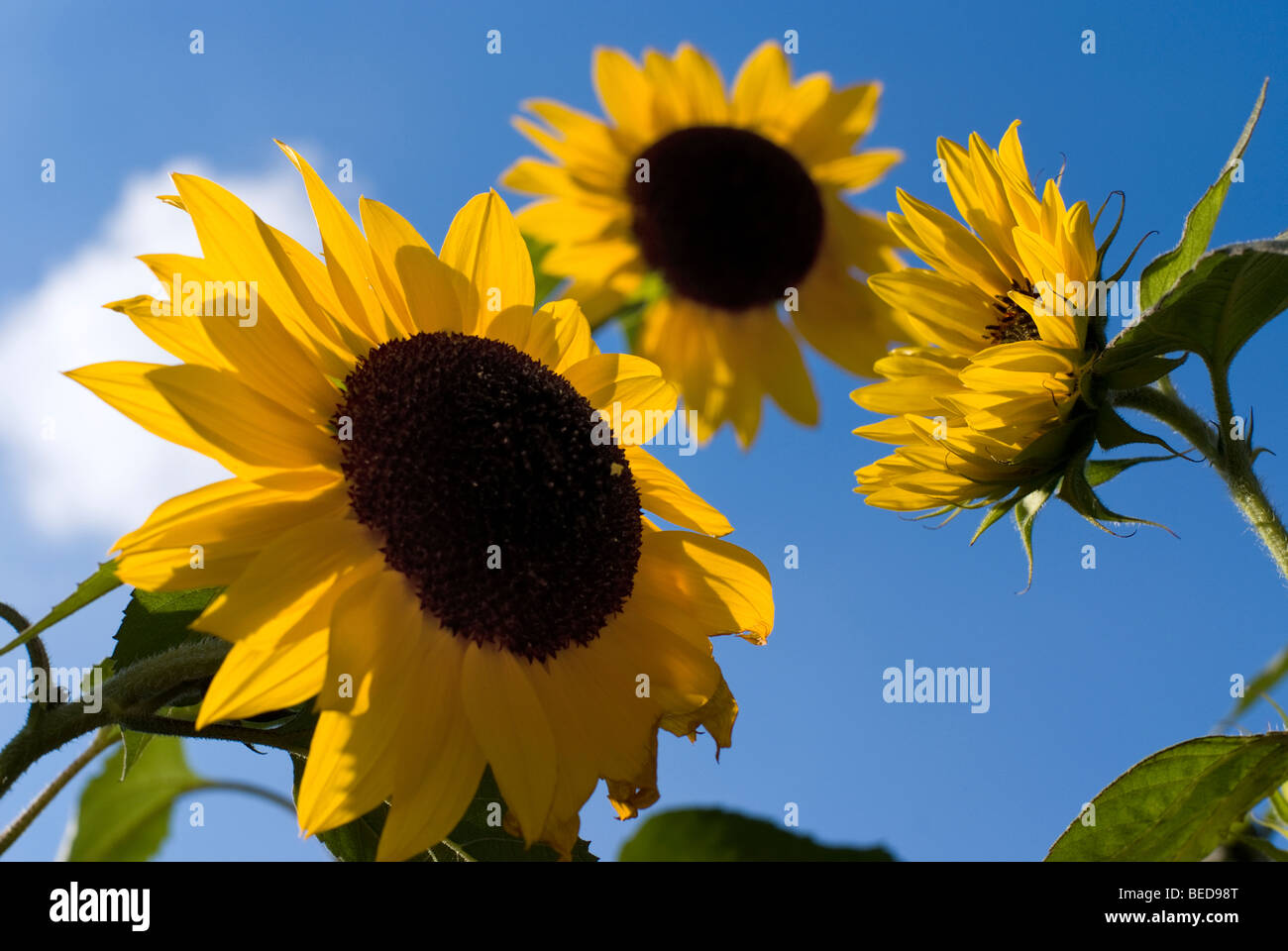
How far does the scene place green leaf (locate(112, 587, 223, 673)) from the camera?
50.3 inches

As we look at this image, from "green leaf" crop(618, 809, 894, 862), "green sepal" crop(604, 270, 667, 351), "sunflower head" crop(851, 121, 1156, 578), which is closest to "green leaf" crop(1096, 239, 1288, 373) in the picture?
"sunflower head" crop(851, 121, 1156, 578)

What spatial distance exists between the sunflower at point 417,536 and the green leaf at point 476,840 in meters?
0.10

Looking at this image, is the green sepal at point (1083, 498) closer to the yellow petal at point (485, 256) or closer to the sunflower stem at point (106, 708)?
the yellow petal at point (485, 256)

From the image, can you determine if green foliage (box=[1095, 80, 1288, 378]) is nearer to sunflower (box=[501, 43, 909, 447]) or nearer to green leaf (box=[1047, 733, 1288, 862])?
green leaf (box=[1047, 733, 1288, 862])

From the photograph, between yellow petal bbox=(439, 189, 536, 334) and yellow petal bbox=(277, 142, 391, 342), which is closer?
yellow petal bbox=(277, 142, 391, 342)

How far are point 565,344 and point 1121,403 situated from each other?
3.37 ft

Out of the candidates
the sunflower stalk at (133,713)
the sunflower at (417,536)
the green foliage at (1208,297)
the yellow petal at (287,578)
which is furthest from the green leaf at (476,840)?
the green foliage at (1208,297)

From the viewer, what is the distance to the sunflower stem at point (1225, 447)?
171cm

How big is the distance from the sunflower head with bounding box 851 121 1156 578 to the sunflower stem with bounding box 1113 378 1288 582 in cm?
12

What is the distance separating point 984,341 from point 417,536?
1363 millimetres

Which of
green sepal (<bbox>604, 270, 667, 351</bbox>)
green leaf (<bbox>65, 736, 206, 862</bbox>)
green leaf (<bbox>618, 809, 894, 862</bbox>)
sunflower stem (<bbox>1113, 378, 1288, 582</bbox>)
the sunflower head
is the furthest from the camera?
green sepal (<bbox>604, 270, 667, 351</bbox>)

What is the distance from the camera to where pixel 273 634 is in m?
1.18
